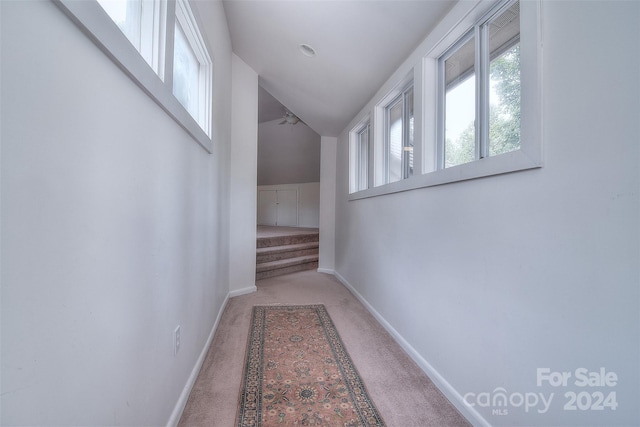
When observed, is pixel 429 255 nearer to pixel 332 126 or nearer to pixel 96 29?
pixel 96 29

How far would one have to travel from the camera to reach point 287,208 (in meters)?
8.12

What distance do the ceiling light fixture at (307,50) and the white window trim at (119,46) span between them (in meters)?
1.45

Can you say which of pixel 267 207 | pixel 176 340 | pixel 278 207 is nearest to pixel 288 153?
pixel 278 207

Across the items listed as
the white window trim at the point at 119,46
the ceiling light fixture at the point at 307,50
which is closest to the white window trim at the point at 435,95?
the ceiling light fixture at the point at 307,50

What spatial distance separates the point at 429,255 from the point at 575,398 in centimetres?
88

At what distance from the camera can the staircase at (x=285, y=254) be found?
4062mm

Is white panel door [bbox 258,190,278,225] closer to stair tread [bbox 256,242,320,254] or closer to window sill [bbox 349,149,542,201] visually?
stair tread [bbox 256,242,320,254]

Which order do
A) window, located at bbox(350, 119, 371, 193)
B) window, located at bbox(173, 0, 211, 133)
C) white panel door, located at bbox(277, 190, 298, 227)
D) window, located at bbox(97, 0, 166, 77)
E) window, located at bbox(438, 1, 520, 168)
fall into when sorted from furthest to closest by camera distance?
white panel door, located at bbox(277, 190, 298, 227) < window, located at bbox(350, 119, 371, 193) < window, located at bbox(173, 0, 211, 133) < window, located at bbox(438, 1, 520, 168) < window, located at bbox(97, 0, 166, 77)

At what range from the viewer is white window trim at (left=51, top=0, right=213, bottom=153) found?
0.56 metres

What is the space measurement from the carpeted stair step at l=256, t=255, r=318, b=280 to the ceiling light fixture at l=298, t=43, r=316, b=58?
278 centimetres

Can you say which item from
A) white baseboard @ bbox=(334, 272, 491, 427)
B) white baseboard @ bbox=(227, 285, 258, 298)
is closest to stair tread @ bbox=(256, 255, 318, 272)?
white baseboard @ bbox=(227, 285, 258, 298)

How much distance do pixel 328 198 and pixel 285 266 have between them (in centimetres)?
130

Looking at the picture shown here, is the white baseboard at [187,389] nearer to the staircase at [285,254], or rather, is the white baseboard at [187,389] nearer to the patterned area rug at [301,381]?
the patterned area rug at [301,381]

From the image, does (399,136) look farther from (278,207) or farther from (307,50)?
(278,207)
